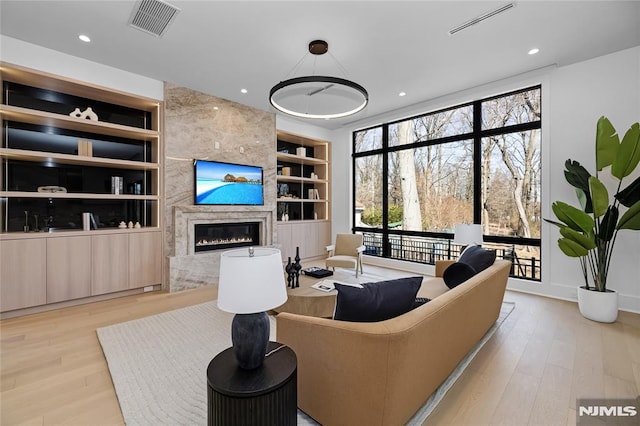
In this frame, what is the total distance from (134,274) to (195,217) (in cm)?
118

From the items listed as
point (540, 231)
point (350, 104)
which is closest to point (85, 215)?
point (350, 104)

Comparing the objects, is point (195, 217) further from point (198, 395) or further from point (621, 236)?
point (621, 236)

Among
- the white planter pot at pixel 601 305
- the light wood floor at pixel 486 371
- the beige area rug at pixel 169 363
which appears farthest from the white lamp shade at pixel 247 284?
the white planter pot at pixel 601 305

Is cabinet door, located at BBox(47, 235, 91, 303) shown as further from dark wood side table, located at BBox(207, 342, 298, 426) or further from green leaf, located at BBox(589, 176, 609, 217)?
green leaf, located at BBox(589, 176, 609, 217)

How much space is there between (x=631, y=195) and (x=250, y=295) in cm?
415

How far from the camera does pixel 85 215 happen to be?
3.81 metres

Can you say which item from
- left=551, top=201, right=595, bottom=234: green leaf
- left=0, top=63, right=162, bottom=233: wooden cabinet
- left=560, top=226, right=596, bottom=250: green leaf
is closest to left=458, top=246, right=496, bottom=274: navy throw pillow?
left=560, top=226, right=596, bottom=250: green leaf

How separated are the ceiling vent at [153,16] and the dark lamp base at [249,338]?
3059mm

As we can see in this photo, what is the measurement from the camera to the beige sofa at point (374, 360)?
4.30 ft

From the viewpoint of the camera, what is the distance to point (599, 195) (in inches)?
119

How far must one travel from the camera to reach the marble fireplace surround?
14.5 ft

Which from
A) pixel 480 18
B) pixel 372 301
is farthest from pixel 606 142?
pixel 372 301

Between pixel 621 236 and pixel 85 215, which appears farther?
pixel 85 215

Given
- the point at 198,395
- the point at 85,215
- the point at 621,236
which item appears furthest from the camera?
the point at 85,215
